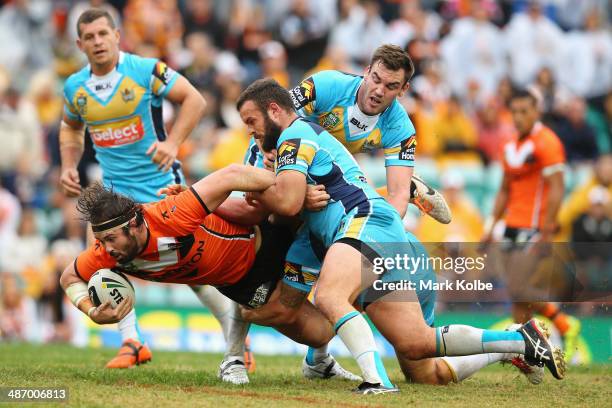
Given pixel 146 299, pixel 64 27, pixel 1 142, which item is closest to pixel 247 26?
pixel 64 27

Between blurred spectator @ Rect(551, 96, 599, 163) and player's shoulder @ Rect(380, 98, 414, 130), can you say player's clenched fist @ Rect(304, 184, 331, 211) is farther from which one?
blurred spectator @ Rect(551, 96, 599, 163)

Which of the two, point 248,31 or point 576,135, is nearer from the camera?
point 576,135

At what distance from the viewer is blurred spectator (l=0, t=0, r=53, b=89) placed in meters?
18.9

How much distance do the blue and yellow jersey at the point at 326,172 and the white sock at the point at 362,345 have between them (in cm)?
75

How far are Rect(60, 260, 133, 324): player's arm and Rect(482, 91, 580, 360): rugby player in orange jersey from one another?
5.63m

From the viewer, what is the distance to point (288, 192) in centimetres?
713

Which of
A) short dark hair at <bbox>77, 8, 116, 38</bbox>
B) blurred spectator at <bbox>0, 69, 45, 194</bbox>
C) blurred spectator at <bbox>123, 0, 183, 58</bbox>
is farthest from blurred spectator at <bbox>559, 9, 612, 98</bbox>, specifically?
short dark hair at <bbox>77, 8, 116, 38</bbox>

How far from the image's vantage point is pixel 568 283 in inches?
401

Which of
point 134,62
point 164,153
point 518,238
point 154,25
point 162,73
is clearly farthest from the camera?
point 154,25

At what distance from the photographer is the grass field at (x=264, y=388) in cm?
657

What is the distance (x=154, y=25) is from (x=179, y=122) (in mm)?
9699

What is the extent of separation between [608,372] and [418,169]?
23.0 feet

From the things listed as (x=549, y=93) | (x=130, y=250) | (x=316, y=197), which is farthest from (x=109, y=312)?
(x=549, y=93)

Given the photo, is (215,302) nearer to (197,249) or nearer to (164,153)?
(164,153)
